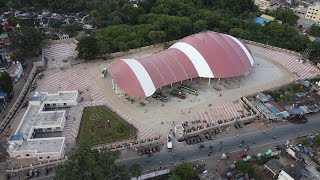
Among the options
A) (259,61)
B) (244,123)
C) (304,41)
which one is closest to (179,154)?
(244,123)

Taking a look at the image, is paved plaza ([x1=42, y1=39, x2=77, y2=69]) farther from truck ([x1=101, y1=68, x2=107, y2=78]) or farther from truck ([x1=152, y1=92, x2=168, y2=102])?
truck ([x1=152, y1=92, x2=168, y2=102])

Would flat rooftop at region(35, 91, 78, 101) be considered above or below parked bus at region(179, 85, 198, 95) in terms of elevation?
above

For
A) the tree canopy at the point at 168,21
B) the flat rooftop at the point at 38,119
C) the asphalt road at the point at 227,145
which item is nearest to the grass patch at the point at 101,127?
the flat rooftop at the point at 38,119

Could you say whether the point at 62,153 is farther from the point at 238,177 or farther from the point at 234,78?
the point at 234,78

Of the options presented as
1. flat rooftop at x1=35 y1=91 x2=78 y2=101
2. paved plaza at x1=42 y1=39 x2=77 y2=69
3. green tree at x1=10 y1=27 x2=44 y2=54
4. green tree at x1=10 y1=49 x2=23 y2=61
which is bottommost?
flat rooftop at x1=35 y1=91 x2=78 y2=101

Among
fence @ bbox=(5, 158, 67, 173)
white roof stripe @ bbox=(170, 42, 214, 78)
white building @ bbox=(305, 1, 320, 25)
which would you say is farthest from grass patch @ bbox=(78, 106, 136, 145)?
white building @ bbox=(305, 1, 320, 25)

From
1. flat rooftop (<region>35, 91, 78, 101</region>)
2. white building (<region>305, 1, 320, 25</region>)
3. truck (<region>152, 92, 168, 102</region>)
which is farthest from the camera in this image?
white building (<region>305, 1, 320, 25</region>)

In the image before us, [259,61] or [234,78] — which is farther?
[259,61]
